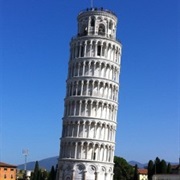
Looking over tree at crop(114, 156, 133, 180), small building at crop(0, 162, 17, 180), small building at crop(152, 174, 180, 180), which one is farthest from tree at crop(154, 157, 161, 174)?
small building at crop(0, 162, 17, 180)

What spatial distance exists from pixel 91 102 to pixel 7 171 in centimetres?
3352

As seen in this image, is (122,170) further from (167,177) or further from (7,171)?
(167,177)

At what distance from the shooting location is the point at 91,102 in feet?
218

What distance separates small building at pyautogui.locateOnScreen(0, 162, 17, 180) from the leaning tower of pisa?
82.3ft

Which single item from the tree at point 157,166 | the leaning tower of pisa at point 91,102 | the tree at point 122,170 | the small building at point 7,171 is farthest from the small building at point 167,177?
the small building at point 7,171

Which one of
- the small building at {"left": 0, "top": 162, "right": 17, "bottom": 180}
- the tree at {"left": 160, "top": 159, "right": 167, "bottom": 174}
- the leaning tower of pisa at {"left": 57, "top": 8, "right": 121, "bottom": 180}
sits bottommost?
the small building at {"left": 0, "top": 162, "right": 17, "bottom": 180}

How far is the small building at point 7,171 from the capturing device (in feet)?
290

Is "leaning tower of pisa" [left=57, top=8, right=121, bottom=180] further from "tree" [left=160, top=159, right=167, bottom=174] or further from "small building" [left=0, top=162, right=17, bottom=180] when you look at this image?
"tree" [left=160, top=159, right=167, bottom=174]

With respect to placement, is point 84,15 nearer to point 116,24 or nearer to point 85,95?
point 116,24

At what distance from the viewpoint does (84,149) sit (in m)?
65.2

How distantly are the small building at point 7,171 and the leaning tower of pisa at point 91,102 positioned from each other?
25.1m

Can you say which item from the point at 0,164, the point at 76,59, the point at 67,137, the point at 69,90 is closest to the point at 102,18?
the point at 76,59

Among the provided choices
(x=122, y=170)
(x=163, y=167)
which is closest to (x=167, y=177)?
(x=163, y=167)

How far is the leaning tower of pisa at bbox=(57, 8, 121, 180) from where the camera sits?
2564 inches
